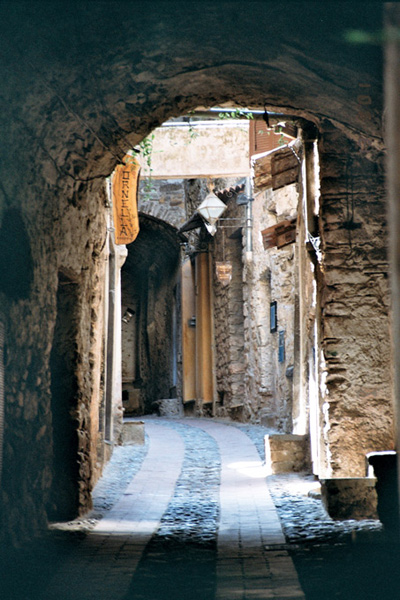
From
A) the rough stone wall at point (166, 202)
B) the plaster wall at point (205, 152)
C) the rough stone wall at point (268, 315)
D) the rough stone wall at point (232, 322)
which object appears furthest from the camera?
the rough stone wall at point (166, 202)

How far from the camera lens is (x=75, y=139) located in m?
5.20

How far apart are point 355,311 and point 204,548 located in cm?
255

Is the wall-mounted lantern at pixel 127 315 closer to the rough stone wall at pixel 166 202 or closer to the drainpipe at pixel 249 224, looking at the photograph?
the rough stone wall at pixel 166 202

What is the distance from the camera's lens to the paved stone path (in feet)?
12.6

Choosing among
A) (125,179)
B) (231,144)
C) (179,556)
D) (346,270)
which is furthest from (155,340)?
(179,556)

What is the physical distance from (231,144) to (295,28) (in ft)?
27.4

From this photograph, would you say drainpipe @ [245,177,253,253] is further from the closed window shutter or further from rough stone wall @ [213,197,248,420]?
the closed window shutter

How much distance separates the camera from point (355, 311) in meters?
6.59

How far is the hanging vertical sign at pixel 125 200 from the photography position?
8.91 meters

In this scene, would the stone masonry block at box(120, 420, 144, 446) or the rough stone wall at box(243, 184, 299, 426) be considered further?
the rough stone wall at box(243, 184, 299, 426)

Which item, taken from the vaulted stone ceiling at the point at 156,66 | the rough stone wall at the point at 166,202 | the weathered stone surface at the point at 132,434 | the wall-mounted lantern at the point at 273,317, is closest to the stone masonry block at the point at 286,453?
the weathered stone surface at the point at 132,434

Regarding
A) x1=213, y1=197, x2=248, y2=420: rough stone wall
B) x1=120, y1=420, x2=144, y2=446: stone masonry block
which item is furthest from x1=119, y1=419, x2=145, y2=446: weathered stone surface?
x1=213, y1=197, x2=248, y2=420: rough stone wall

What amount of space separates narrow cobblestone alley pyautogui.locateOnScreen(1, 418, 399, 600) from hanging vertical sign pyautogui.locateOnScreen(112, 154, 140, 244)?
2861 mm

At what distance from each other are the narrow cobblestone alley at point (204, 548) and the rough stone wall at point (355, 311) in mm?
743
